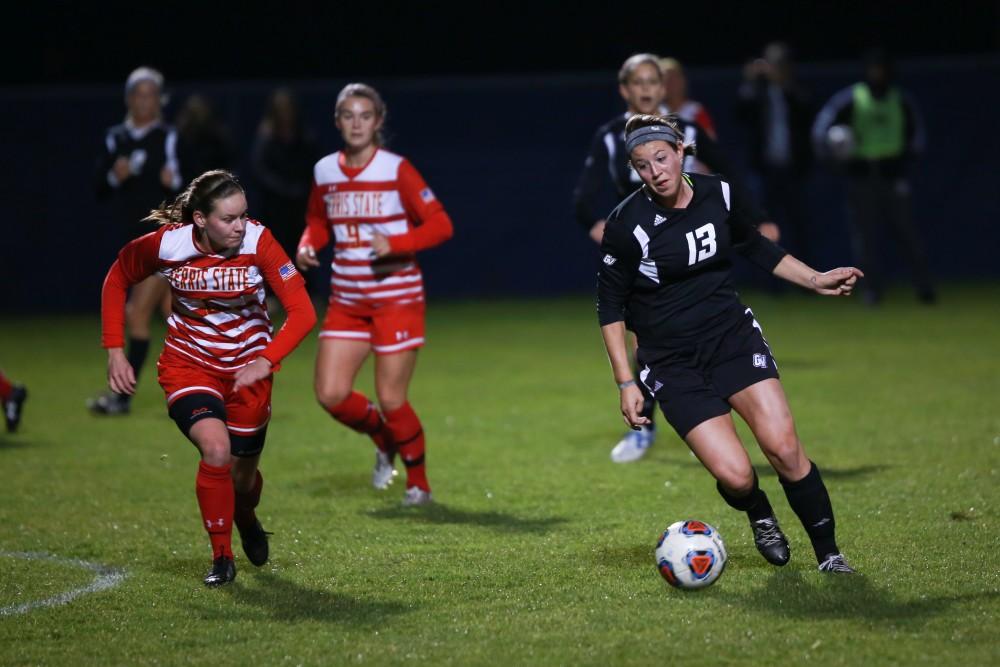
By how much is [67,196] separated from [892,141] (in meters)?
8.92

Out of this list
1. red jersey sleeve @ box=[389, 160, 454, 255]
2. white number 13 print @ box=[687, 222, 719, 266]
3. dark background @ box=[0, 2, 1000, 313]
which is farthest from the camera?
dark background @ box=[0, 2, 1000, 313]

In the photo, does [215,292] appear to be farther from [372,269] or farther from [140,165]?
[140,165]

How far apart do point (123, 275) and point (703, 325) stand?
235 centimetres

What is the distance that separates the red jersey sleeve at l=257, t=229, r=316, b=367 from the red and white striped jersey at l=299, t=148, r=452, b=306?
1339 millimetres

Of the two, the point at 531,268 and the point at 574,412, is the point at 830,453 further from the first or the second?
the point at 531,268

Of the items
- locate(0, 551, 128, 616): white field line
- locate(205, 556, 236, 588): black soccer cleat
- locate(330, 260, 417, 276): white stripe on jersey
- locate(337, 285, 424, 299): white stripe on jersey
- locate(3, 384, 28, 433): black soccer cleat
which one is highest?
locate(330, 260, 417, 276): white stripe on jersey

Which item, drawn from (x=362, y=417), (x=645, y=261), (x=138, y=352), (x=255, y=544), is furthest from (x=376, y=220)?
(x=138, y=352)

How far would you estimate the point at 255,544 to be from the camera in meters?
6.48

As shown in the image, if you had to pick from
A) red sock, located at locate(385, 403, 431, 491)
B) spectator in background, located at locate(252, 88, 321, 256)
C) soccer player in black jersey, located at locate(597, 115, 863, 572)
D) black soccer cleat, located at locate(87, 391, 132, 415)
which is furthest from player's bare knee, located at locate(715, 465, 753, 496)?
spectator in background, located at locate(252, 88, 321, 256)

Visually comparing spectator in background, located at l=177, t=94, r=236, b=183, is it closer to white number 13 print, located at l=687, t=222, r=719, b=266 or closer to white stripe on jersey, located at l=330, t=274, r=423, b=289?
white stripe on jersey, located at l=330, t=274, r=423, b=289

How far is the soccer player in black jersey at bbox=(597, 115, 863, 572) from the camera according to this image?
5891mm

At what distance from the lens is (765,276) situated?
59.2 ft

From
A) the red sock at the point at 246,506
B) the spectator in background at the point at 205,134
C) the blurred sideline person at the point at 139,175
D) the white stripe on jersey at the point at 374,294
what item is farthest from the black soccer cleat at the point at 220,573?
the spectator in background at the point at 205,134

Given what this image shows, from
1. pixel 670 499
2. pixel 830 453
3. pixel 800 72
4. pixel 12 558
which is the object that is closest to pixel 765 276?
pixel 800 72
